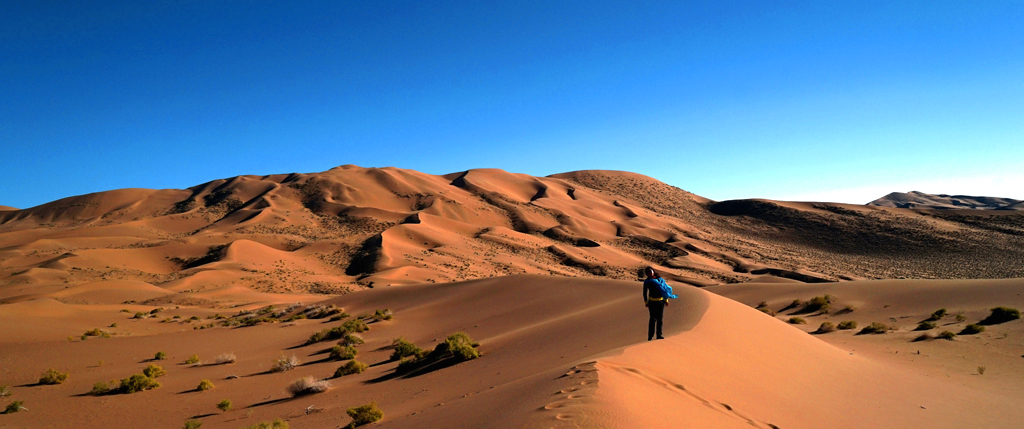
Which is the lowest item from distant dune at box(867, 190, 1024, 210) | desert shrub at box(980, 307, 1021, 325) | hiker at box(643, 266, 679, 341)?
desert shrub at box(980, 307, 1021, 325)

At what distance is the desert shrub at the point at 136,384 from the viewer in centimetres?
1150

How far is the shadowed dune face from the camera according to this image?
44.0m

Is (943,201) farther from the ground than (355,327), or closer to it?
farther from the ground

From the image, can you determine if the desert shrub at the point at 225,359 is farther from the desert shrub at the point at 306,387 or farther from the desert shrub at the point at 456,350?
the desert shrub at the point at 456,350

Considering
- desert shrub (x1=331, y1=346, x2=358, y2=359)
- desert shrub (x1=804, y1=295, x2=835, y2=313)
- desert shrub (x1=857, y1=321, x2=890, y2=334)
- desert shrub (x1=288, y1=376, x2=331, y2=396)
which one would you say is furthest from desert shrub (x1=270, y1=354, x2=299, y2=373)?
desert shrub (x1=804, y1=295, x2=835, y2=313)

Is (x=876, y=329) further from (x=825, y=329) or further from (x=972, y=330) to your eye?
(x=972, y=330)

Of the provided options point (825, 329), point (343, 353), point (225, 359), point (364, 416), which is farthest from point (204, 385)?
point (825, 329)

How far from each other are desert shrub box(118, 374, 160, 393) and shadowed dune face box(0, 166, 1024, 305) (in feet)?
77.3

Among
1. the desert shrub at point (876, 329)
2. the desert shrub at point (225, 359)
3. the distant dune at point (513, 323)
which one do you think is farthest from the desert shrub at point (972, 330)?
the desert shrub at point (225, 359)

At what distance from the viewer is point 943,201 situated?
141000mm

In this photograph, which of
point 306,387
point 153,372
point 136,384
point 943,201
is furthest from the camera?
point 943,201

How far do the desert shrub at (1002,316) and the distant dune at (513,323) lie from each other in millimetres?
615

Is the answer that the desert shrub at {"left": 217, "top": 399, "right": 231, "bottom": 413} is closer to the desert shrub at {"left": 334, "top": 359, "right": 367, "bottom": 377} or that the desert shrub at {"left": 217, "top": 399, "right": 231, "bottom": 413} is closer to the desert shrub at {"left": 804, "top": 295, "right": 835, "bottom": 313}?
the desert shrub at {"left": 334, "top": 359, "right": 367, "bottom": 377}

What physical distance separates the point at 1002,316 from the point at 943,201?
6309 inches
